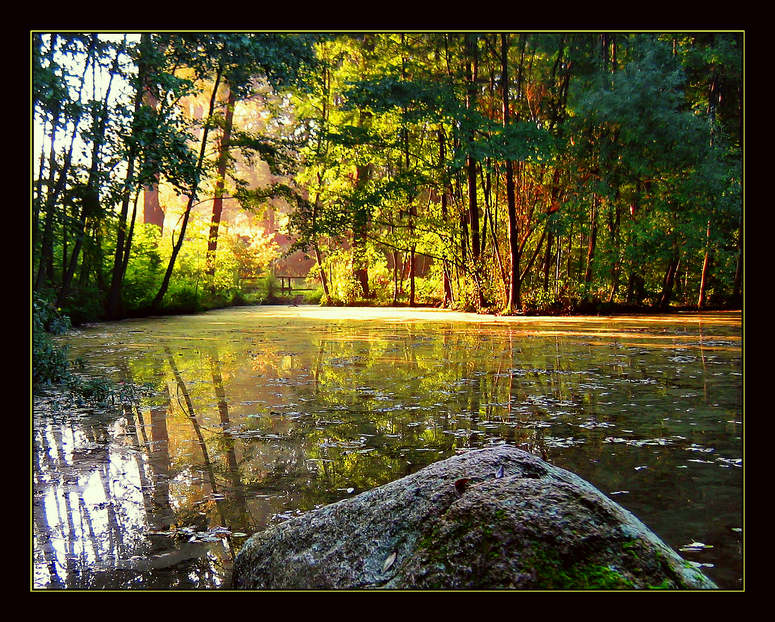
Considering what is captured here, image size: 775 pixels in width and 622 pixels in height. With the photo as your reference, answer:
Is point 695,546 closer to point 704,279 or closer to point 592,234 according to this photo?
point 592,234

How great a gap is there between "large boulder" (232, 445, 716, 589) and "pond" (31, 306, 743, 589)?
1.45 feet

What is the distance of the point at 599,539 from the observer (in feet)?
6.27

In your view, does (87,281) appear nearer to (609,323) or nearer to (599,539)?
(609,323)

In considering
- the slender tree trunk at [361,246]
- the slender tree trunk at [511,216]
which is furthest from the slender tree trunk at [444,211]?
the slender tree trunk at [511,216]

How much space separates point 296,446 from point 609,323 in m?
13.6

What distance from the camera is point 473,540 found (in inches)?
77.2

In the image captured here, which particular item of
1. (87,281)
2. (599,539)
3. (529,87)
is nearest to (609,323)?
(529,87)

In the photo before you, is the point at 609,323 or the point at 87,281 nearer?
the point at 609,323

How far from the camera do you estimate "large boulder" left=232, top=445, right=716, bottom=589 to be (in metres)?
1.86

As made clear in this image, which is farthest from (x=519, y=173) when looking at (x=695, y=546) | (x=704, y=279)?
(x=695, y=546)

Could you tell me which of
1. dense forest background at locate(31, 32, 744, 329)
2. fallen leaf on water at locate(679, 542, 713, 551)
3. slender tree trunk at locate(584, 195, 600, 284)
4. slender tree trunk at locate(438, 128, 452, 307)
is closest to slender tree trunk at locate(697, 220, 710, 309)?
dense forest background at locate(31, 32, 744, 329)

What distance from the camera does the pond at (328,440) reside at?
2.84 metres

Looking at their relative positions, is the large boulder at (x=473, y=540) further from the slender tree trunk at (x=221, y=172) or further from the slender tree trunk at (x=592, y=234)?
the slender tree trunk at (x=221, y=172)
